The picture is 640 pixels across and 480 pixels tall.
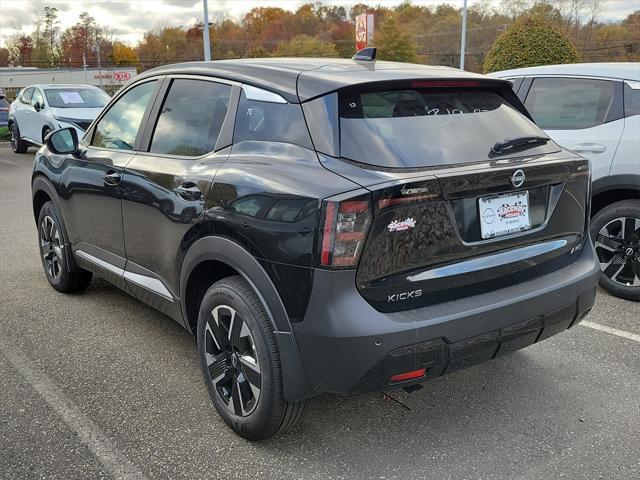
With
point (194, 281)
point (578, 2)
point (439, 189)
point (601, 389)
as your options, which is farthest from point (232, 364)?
point (578, 2)

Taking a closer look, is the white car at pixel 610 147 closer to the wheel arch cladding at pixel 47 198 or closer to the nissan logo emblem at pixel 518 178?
the nissan logo emblem at pixel 518 178

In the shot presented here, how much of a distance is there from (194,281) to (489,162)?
155cm

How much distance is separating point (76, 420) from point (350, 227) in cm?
179

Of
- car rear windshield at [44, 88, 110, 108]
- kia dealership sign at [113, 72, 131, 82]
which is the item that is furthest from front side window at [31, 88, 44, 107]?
kia dealership sign at [113, 72, 131, 82]

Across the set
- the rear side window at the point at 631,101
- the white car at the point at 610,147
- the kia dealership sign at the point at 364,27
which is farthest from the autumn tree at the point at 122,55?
the rear side window at the point at 631,101

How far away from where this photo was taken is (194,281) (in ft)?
10.1

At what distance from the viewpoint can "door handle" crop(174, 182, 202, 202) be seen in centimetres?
290

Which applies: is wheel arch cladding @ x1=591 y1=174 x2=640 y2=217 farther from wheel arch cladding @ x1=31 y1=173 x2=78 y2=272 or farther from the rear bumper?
wheel arch cladding @ x1=31 y1=173 x2=78 y2=272

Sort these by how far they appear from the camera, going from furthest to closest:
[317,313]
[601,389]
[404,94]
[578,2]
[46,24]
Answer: [46,24] < [578,2] < [601,389] < [404,94] < [317,313]

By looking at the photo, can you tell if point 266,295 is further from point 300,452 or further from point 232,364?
point 300,452

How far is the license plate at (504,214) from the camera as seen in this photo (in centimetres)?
253

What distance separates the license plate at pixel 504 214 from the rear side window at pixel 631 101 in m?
2.53

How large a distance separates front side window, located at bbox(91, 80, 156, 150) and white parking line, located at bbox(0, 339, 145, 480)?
1.43m

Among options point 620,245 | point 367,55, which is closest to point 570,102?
point 620,245
